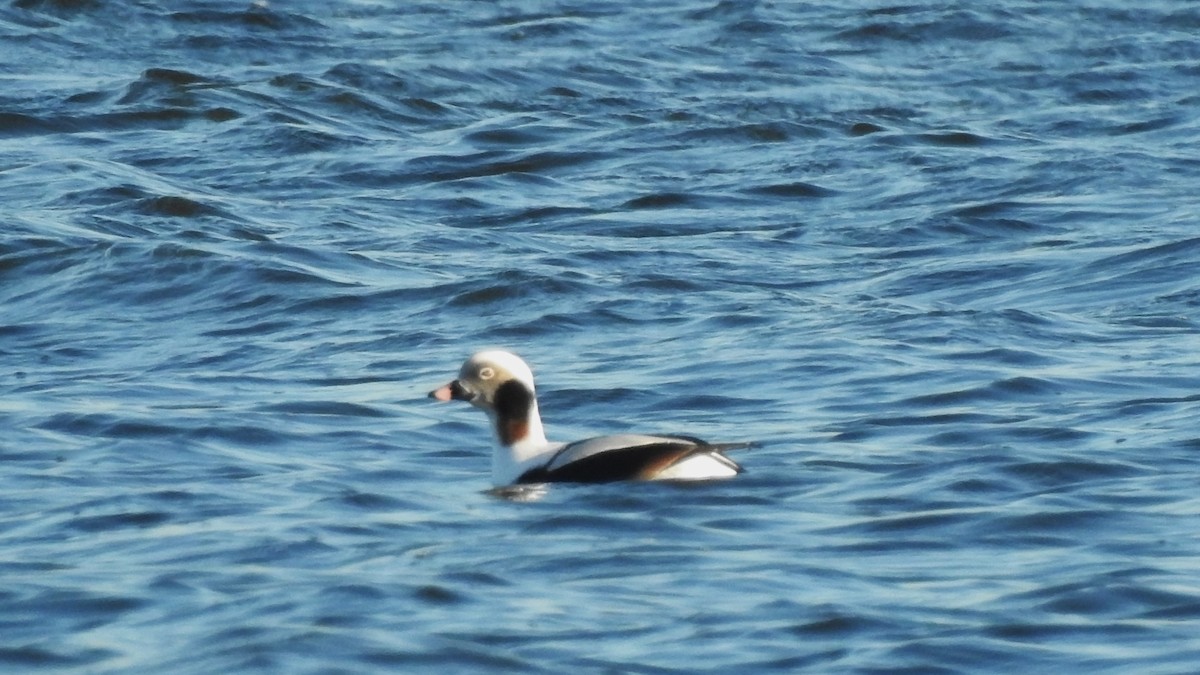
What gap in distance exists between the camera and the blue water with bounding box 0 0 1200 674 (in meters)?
7.64

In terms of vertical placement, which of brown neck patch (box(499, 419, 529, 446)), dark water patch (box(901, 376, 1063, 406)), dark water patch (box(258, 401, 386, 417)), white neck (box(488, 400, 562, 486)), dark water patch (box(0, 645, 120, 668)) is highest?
dark water patch (box(0, 645, 120, 668))

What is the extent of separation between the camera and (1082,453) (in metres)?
10.2

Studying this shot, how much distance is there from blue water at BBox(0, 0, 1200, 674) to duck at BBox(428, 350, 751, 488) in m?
0.11

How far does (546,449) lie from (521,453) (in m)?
0.14

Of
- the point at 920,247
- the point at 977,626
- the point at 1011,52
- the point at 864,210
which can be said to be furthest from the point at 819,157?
the point at 977,626

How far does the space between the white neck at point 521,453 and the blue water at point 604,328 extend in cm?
23

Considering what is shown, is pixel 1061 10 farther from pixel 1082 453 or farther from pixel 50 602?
pixel 50 602

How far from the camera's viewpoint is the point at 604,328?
13172 mm

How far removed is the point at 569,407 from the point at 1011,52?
12.5 m

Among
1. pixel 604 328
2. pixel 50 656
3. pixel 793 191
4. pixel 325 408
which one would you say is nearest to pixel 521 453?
pixel 325 408

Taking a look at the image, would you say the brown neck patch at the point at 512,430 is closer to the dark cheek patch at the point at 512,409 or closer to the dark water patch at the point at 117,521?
the dark cheek patch at the point at 512,409

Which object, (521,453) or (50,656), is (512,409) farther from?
(50,656)

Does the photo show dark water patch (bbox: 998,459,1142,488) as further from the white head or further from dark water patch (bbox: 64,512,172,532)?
dark water patch (bbox: 64,512,172,532)

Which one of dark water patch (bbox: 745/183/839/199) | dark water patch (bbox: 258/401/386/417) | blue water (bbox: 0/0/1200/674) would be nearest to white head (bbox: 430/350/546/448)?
blue water (bbox: 0/0/1200/674)
